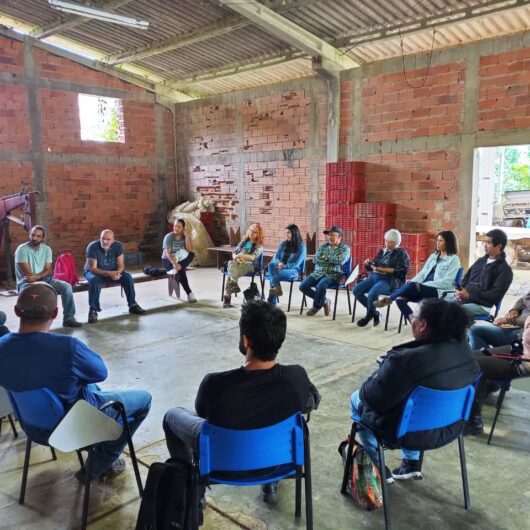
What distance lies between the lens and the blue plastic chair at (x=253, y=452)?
5.89 feet

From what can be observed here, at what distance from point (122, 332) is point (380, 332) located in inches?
105

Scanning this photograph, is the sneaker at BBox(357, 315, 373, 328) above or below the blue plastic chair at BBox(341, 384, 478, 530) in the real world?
below

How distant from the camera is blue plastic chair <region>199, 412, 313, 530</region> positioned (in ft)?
5.89

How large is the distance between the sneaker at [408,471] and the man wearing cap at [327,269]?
10.8ft

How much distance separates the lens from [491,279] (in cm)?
410

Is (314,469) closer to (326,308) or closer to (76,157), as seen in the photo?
(326,308)

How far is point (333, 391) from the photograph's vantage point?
3592mm

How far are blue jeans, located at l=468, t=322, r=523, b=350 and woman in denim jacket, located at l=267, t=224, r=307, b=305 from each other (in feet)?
8.95

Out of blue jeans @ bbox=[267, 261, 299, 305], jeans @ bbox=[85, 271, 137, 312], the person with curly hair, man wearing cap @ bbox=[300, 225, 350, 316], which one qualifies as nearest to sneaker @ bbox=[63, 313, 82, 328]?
jeans @ bbox=[85, 271, 137, 312]

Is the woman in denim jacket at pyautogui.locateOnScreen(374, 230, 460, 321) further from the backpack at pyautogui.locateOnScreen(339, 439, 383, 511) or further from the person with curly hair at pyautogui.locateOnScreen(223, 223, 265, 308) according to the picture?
the backpack at pyautogui.locateOnScreen(339, 439, 383, 511)

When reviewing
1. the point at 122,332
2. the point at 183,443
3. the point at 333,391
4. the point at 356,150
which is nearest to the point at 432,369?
the point at 183,443

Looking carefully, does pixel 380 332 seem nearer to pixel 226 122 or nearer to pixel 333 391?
pixel 333 391

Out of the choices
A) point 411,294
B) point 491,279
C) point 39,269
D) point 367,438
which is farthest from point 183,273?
point 367,438

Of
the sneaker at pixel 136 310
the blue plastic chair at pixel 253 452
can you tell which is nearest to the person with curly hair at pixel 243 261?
the sneaker at pixel 136 310
